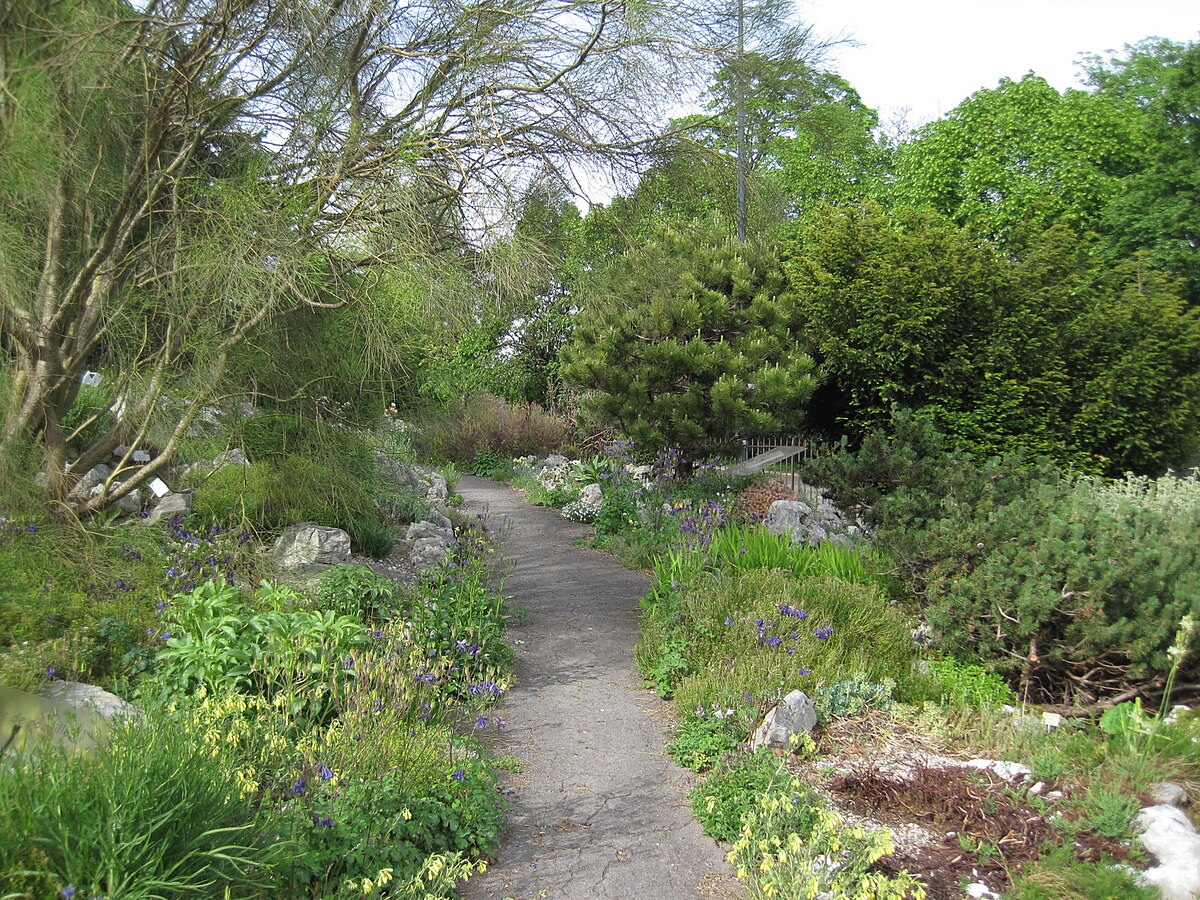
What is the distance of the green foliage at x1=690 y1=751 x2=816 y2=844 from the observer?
3.61 meters

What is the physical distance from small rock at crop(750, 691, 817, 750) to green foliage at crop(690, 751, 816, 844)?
0.23m

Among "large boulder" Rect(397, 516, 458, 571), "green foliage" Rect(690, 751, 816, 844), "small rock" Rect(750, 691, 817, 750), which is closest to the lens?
"green foliage" Rect(690, 751, 816, 844)

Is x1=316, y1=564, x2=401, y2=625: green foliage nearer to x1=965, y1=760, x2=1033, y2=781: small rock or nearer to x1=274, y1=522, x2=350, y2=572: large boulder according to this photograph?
x1=274, y1=522, x2=350, y2=572: large boulder

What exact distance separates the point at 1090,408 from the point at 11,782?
10.5m

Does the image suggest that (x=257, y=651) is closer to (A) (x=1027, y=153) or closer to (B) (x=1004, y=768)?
(B) (x=1004, y=768)

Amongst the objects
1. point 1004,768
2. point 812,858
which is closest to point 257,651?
point 812,858

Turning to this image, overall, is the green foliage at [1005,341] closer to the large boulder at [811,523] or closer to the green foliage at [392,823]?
the large boulder at [811,523]

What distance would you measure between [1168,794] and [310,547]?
18.6ft

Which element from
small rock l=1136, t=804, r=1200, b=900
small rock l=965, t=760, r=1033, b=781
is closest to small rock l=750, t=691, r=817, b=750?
small rock l=965, t=760, r=1033, b=781

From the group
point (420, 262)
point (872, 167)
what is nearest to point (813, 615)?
point (420, 262)

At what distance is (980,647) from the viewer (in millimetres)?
5242

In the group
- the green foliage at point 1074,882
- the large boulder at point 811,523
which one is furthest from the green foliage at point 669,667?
the green foliage at point 1074,882

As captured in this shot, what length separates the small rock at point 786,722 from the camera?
4.38 metres

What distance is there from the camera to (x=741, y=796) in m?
3.88
